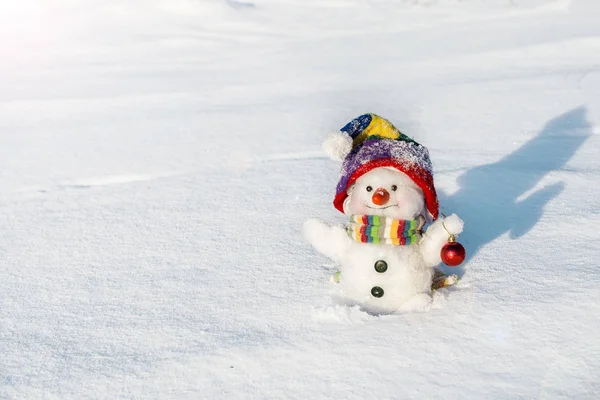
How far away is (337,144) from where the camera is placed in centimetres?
195

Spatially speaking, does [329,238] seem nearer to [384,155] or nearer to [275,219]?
[384,155]

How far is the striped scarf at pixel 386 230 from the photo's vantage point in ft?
6.16

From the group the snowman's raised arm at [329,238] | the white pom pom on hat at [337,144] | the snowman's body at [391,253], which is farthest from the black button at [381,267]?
the white pom pom on hat at [337,144]

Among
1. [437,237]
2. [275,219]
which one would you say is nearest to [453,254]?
[437,237]

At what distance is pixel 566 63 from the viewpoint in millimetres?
5066

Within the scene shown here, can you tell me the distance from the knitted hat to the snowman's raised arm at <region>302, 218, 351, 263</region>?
84 mm

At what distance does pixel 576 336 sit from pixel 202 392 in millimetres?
952

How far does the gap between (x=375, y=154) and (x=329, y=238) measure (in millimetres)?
295

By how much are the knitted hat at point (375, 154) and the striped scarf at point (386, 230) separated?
11 centimetres

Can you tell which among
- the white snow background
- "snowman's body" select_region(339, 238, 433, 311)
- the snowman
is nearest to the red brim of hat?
the snowman

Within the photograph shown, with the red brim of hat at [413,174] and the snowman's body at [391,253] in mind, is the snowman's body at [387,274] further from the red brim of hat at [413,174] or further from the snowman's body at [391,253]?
the red brim of hat at [413,174]

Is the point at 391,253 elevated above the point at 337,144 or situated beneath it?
situated beneath

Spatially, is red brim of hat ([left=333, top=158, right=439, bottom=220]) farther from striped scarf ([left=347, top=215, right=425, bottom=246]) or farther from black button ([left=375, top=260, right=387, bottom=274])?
black button ([left=375, top=260, right=387, bottom=274])

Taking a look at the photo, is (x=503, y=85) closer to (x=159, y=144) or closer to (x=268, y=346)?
(x=159, y=144)
